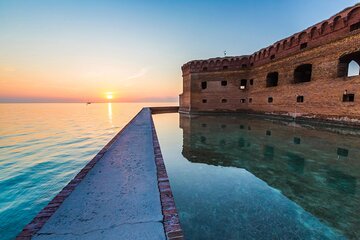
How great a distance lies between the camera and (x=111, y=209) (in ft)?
7.59

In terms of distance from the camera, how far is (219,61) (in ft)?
80.7

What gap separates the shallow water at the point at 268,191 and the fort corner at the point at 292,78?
7929mm

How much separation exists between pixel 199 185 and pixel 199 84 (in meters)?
22.5

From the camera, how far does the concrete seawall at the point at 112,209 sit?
189 centimetres

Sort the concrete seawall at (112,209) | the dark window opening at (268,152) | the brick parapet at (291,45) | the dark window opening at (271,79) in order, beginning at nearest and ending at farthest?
the concrete seawall at (112,209) < the dark window opening at (268,152) < the brick parapet at (291,45) < the dark window opening at (271,79)

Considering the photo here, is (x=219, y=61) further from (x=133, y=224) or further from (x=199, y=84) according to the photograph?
(x=133, y=224)

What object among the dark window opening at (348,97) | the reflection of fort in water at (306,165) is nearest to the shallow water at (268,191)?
the reflection of fort in water at (306,165)

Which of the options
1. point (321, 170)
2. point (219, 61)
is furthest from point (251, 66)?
point (321, 170)

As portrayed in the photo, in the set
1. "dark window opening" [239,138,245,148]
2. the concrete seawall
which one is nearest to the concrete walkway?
the concrete seawall

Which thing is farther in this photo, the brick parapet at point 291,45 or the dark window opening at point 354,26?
the brick parapet at point 291,45

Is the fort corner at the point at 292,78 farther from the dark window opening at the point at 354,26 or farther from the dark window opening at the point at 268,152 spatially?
the dark window opening at the point at 268,152

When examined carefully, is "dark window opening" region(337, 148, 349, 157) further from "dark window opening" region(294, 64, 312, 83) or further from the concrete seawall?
"dark window opening" region(294, 64, 312, 83)

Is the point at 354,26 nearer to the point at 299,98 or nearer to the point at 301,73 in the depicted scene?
the point at 301,73

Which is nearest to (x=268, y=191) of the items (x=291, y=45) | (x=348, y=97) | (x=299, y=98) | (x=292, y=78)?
(x=348, y=97)
